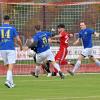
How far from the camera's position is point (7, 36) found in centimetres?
1862

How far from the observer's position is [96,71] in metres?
27.2

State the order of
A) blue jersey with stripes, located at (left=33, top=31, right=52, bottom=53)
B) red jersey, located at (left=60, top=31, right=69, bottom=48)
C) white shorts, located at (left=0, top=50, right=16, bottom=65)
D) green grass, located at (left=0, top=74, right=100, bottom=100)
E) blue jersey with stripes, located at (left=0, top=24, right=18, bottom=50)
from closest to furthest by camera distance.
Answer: green grass, located at (left=0, top=74, right=100, bottom=100) < white shorts, located at (left=0, top=50, right=16, bottom=65) < blue jersey with stripes, located at (left=0, top=24, right=18, bottom=50) < blue jersey with stripes, located at (left=33, top=31, right=52, bottom=53) < red jersey, located at (left=60, top=31, right=69, bottom=48)

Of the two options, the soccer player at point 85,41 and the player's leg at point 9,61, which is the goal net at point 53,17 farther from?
the player's leg at point 9,61

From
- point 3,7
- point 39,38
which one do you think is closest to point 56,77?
point 39,38

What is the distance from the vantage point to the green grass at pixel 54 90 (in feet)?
50.1

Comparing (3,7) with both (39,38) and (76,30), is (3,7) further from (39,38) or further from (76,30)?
(39,38)

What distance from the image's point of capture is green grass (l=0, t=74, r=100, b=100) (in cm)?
1527

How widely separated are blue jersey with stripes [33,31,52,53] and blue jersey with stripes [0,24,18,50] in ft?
12.0

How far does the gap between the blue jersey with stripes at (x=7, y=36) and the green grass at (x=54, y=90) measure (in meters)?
1.22

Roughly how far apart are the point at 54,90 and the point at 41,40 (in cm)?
527

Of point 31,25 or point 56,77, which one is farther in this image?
point 31,25

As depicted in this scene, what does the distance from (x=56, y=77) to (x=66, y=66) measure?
489 cm

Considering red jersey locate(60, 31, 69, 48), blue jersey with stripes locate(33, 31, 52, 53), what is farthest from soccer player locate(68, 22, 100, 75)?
blue jersey with stripes locate(33, 31, 52, 53)

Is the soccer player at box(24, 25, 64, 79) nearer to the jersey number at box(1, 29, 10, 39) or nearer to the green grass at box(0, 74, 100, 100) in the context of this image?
the green grass at box(0, 74, 100, 100)
